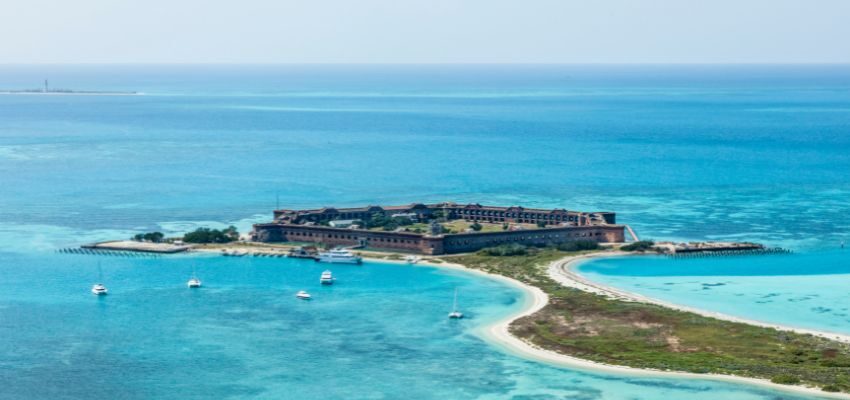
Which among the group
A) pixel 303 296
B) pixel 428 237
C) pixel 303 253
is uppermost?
pixel 428 237

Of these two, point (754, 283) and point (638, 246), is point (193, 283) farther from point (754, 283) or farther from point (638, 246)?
point (754, 283)

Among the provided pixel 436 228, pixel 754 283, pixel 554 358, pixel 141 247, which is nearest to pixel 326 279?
pixel 436 228

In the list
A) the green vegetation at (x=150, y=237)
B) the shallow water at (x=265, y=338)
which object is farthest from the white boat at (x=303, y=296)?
the green vegetation at (x=150, y=237)

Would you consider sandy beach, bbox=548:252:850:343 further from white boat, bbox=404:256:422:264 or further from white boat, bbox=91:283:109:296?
white boat, bbox=91:283:109:296

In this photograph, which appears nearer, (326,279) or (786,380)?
(786,380)

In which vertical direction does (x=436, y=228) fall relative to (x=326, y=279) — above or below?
above

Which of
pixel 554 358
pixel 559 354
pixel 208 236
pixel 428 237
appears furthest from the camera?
pixel 208 236

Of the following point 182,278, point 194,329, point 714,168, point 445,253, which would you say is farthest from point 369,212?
point 714,168

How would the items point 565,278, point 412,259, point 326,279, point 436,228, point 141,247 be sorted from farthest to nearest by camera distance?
point 436,228 → point 141,247 → point 412,259 → point 565,278 → point 326,279
